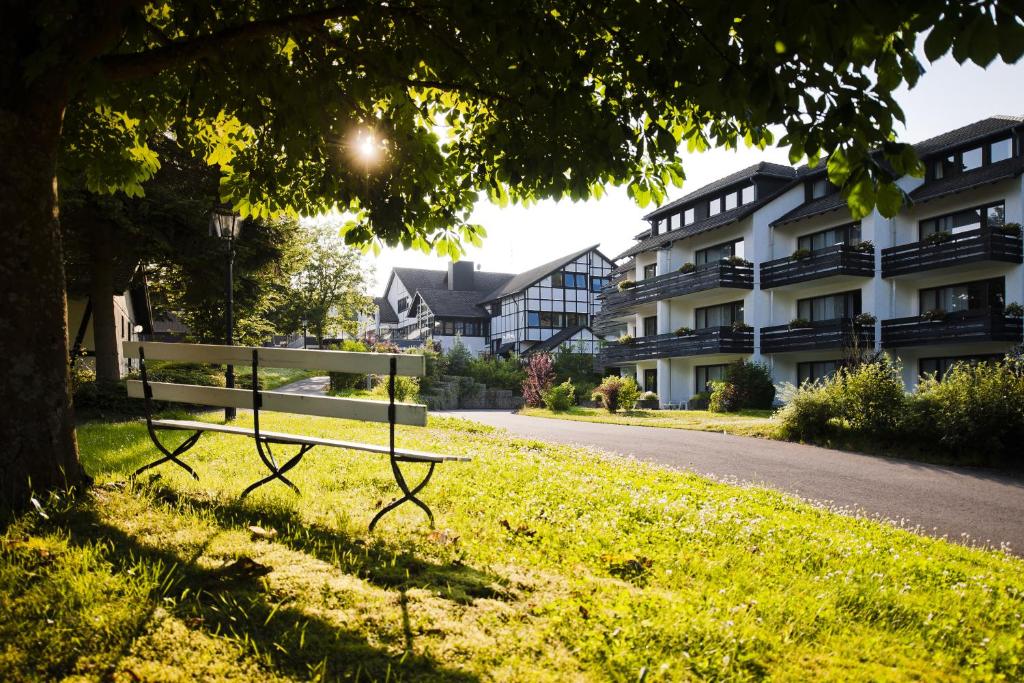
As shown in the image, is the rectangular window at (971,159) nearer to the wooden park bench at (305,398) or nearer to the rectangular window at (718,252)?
the rectangular window at (718,252)

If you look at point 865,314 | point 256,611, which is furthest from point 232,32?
point 865,314

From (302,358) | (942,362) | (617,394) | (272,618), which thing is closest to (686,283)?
(617,394)

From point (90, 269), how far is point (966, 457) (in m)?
21.4

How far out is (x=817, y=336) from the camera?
2773 cm

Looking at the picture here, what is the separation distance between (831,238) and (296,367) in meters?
28.7

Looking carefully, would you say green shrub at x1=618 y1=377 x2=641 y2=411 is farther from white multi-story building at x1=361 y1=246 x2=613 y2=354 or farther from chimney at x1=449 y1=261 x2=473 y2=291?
chimney at x1=449 y1=261 x2=473 y2=291

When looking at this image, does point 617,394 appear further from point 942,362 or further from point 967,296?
point 967,296

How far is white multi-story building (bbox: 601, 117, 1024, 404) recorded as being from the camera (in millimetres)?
Answer: 23375

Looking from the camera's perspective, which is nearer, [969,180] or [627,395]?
[969,180]

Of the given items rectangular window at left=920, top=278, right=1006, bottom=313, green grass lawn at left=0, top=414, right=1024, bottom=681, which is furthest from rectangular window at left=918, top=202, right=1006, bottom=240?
green grass lawn at left=0, top=414, right=1024, bottom=681

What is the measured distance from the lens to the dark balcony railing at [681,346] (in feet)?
102

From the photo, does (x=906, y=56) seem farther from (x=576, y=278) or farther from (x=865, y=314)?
(x=576, y=278)

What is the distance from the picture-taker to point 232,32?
16.5ft

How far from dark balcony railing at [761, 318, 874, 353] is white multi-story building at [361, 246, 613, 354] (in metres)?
19.8
